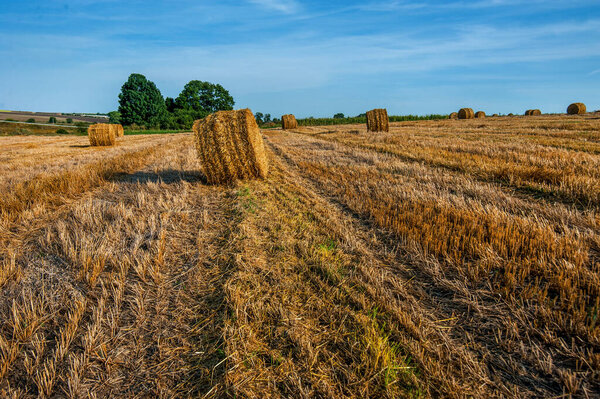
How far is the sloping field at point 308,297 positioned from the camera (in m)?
1.80

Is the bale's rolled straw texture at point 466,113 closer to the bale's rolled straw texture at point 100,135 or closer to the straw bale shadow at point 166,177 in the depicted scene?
the bale's rolled straw texture at point 100,135

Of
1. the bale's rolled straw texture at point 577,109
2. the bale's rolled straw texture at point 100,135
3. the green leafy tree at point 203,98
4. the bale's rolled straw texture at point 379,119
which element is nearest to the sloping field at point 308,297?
the bale's rolled straw texture at point 100,135

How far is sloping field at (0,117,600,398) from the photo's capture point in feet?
5.91

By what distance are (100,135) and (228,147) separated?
15.7m

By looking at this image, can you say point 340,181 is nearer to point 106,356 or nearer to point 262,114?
point 106,356

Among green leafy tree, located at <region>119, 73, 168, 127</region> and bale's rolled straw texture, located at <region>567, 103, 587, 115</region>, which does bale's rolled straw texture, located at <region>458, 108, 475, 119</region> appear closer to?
bale's rolled straw texture, located at <region>567, 103, 587, 115</region>

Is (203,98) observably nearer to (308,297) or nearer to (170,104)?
(170,104)

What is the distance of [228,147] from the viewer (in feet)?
23.6

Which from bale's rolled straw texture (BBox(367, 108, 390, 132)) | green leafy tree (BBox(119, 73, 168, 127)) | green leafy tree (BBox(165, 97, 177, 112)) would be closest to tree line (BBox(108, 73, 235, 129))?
green leafy tree (BBox(119, 73, 168, 127))

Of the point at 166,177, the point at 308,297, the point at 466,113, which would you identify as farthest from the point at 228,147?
the point at 466,113

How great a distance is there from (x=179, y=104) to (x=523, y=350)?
83207 millimetres

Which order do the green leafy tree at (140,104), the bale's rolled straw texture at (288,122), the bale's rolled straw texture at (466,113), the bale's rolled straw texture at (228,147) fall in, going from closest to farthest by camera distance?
the bale's rolled straw texture at (228,147) < the bale's rolled straw texture at (288,122) < the bale's rolled straw texture at (466,113) < the green leafy tree at (140,104)

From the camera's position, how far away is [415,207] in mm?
4520

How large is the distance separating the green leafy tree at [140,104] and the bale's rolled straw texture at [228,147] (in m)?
56.1
